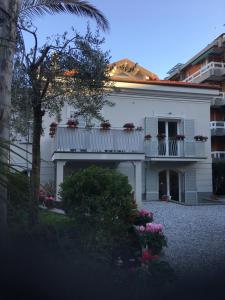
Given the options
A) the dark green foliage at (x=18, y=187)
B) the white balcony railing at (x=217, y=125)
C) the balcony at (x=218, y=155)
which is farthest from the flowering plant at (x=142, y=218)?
the white balcony railing at (x=217, y=125)

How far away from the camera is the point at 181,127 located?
23000 mm

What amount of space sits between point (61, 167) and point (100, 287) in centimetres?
1706

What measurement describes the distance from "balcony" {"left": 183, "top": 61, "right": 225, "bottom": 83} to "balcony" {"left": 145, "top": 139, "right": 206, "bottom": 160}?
16580 mm

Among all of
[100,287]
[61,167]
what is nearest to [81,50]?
[100,287]

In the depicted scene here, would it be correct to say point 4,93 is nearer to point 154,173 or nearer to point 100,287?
point 100,287

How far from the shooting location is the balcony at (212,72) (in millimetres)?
37531

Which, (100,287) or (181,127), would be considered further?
(181,127)

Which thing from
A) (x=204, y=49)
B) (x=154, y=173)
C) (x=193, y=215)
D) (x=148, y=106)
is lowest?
(x=193, y=215)

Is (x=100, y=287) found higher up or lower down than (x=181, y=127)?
lower down

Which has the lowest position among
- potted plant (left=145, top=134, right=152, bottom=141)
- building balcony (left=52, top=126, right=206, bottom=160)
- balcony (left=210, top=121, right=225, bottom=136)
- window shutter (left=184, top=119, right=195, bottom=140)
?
building balcony (left=52, top=126, right=206, bottom=160)

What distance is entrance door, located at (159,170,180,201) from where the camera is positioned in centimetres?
2309

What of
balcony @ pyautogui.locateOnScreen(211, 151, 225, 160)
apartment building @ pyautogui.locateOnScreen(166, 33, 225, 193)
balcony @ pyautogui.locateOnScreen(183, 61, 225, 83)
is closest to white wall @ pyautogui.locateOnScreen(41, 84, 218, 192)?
apartment building @ pyautogui.locateOnScreen(166, 33, 225, 193)

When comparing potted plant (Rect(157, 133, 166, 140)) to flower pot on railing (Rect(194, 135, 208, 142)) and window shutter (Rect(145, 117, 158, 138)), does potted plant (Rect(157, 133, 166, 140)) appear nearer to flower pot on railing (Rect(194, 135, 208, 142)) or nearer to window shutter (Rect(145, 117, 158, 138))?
window shutter (Rect(145, 117, 158, 138))

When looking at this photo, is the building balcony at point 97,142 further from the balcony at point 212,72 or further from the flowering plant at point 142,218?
the balcony at point 212,72
